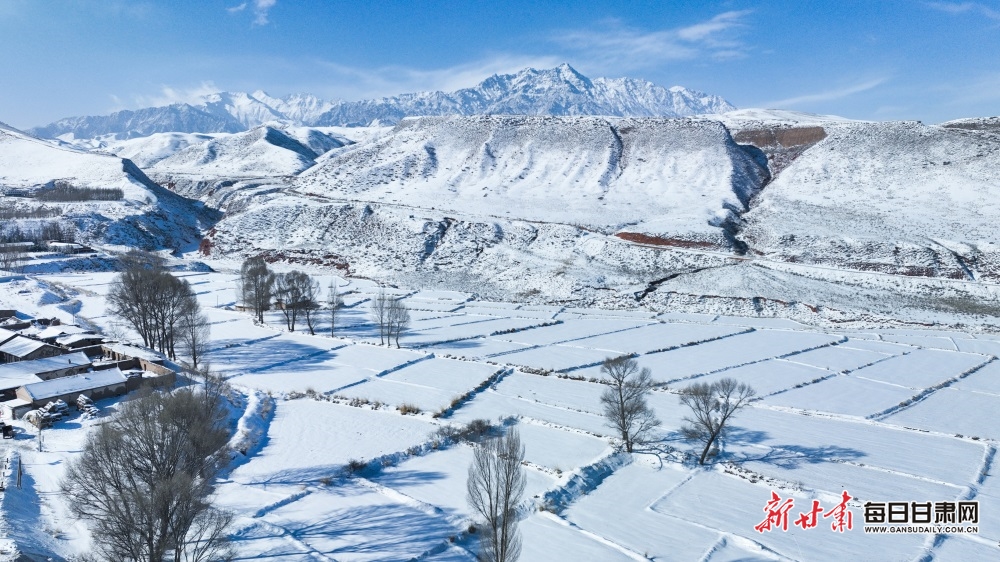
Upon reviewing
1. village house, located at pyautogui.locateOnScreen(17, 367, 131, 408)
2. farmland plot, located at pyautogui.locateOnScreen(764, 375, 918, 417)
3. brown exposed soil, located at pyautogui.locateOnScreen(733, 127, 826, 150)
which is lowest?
farmland plot, located at pyautogui.locateOnScreen(764, 375, 918, 417)

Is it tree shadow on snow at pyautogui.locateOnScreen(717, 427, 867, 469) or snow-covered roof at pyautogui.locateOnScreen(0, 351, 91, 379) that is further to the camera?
snow-covered roof at pyautogui.locateOnScreen(0, 351, 91, 379)

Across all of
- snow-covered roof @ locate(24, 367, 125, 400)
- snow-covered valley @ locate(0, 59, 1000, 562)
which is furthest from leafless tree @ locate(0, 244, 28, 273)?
snow-covered roof @ locate(24, 367, 125, 400)

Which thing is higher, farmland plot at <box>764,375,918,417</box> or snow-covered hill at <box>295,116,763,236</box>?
snow-covered hill at <box>295,116,763,236</box>

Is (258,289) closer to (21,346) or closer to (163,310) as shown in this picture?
(163,310)

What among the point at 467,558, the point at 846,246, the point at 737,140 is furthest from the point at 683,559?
the point at 737,140

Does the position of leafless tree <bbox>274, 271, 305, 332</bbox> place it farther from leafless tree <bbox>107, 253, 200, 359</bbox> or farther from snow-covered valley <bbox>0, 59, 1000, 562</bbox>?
leafless tree <bbox>107, 253, 200, 359</bbox>

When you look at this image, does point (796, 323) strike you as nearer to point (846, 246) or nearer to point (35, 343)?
point (846, 246)
